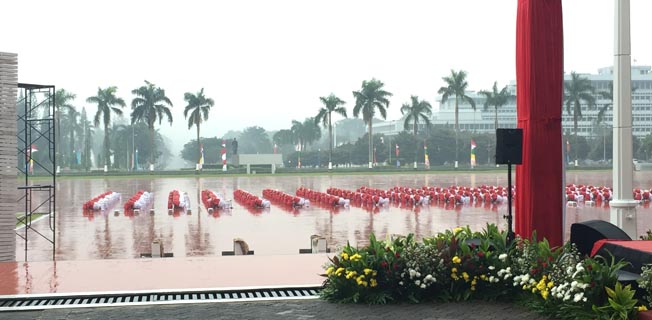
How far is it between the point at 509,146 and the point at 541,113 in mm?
888

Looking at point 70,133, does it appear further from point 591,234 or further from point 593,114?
point 591,234

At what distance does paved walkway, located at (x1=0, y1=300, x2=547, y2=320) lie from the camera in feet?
26.7

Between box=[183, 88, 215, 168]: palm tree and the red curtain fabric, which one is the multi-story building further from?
the red curtain fabric

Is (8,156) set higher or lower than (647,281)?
higher

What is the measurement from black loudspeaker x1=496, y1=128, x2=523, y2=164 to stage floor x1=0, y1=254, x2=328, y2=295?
2.93m

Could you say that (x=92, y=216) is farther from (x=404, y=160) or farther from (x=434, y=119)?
(x=434, y=119)

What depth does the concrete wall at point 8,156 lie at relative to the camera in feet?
46.3

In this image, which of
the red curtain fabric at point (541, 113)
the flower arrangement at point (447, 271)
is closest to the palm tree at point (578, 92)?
the red curtain fabric at point (541, 113)

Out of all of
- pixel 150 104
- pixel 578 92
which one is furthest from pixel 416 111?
pixel 150 104

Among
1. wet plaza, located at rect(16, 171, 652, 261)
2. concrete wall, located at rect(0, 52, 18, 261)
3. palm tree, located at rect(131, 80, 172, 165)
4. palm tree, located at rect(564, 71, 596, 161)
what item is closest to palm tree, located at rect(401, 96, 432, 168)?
palm tree, located at rect(564, 71, 596, 161)

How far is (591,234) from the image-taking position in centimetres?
955

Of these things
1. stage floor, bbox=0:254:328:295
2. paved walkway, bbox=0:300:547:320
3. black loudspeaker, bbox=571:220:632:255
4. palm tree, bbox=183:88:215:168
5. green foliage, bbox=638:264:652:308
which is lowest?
paved walkway, bbox=0:300:547:320

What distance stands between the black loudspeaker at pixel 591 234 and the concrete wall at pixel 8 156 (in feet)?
32.9

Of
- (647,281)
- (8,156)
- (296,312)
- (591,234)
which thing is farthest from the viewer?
(8,156)
